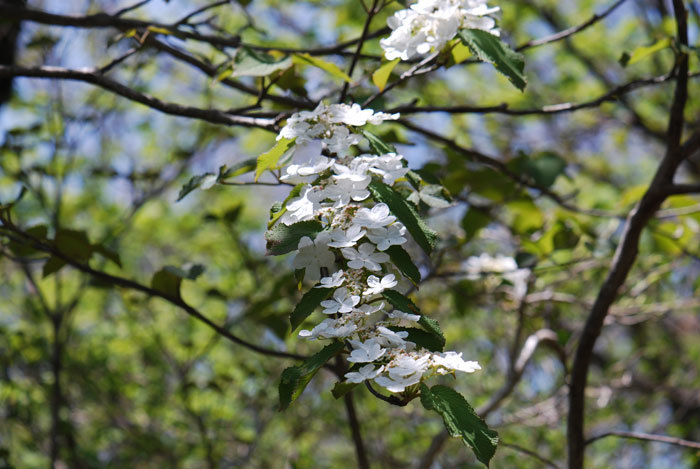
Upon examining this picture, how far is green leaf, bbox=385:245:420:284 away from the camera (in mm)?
656

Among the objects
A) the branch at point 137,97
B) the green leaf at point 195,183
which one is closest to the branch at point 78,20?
the branch at point 137,97

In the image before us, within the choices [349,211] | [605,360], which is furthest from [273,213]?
[605,360]

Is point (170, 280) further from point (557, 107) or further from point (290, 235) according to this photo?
point (557, 107)

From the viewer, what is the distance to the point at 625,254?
1.13 metres

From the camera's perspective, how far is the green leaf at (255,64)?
3.25 ft

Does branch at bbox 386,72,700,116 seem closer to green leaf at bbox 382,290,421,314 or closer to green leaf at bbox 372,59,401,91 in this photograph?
green leaf at bbox 372,59,401,91

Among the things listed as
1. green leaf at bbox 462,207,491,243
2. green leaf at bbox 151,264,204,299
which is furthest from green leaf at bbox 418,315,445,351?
green leaf at bbox 462,207,491,243

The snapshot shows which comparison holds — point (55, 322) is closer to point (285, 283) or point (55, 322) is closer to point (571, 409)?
point (285, 283)

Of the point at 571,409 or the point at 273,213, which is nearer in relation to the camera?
the point at 273,213

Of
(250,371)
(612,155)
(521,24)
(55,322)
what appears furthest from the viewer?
(612,155)

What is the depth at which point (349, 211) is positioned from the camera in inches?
26.3

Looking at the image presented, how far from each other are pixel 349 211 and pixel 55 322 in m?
1.48

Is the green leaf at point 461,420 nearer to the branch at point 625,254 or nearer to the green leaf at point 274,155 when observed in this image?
the green leaf at point 274,155

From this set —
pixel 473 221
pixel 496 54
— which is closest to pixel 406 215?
pixel 496 54
